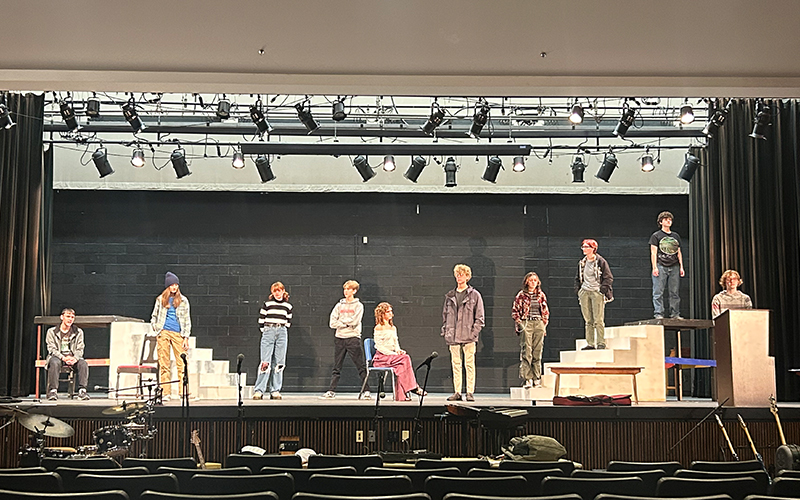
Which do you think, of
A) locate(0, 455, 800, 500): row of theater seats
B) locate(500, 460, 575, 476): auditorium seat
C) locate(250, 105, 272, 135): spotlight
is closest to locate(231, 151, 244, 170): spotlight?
locate(250, 105, 272, 135): spotlight

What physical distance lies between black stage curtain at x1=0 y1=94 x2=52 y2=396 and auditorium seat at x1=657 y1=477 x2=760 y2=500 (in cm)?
1009

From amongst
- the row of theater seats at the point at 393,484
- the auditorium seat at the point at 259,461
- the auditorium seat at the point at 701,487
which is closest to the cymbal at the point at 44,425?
the auditorium seat at the point at 259,461

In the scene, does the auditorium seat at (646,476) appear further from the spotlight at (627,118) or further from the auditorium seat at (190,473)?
the spotlight at (627,118)

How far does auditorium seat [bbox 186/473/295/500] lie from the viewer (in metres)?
4.24

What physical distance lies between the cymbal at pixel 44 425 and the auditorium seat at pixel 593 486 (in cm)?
470

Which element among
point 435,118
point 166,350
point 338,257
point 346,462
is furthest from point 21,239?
point 346,462

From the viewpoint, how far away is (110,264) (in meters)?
14.0

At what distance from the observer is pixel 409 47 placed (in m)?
6.01

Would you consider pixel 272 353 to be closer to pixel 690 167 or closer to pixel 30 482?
pixel 690 167

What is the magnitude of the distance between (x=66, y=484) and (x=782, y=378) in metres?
10.1

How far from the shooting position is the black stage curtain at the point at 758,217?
1209 cm

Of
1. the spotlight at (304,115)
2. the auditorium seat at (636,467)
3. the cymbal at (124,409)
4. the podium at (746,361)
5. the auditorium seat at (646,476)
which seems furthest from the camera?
the spotlight at (304,115)

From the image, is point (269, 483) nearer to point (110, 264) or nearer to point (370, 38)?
point (370, 38)

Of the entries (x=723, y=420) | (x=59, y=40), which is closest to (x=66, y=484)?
(x=59, y=40)
